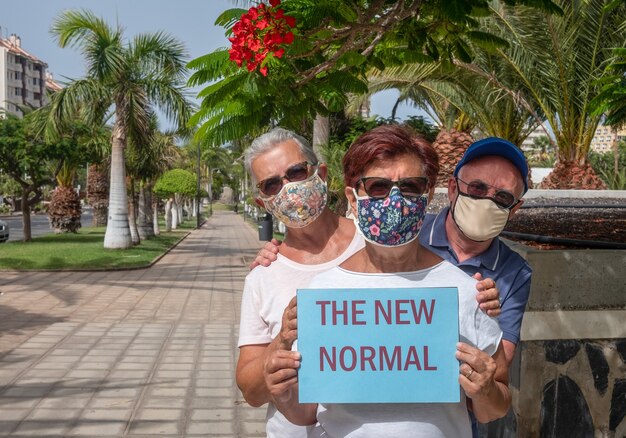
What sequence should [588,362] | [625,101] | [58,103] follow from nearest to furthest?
1. [588,362]
2. [625,101]
3. [58,103]

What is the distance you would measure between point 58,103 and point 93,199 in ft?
68.8

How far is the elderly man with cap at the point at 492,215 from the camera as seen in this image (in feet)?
7.45

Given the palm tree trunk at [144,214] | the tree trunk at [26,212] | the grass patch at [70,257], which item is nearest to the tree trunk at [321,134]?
Answer: the grass patch at [70,257]

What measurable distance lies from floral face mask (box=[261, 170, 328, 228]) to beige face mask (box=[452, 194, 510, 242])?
1.66ft

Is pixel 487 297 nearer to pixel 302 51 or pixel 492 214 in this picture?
pixel 492 214

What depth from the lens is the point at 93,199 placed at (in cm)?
4050

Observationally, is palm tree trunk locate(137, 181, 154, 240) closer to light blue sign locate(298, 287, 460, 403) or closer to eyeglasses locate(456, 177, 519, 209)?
eyeglasses locate(456, 177, 519, 209)

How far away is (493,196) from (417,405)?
79 cm

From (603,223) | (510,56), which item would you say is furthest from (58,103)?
(603,223)

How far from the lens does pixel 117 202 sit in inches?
877

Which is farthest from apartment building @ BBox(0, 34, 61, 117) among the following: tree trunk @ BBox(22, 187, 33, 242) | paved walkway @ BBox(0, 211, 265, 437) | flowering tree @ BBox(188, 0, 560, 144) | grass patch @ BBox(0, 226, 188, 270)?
flowering tree @ BBox(188, 0, 560, 144)

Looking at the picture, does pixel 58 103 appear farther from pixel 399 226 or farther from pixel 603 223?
pixel 399 226

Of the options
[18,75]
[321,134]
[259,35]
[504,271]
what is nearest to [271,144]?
[504,271]

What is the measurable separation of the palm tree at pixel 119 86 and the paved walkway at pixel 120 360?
757 centimetres
